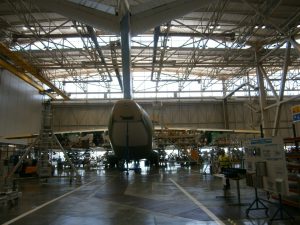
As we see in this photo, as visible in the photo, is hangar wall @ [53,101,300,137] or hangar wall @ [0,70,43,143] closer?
hangar wall @ [0,70,43,143]

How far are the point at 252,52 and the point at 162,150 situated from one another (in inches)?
492

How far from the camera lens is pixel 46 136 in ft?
49.5

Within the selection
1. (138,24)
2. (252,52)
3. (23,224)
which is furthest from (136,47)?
(23,224)

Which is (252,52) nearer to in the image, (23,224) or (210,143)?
(210,143)

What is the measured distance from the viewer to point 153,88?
137ft

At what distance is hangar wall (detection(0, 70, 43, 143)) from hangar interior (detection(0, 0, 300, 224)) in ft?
0.37

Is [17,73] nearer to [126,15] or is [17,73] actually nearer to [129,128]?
[129,128]

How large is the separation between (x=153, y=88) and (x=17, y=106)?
18.3 meters

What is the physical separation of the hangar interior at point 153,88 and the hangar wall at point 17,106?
0.37 ft

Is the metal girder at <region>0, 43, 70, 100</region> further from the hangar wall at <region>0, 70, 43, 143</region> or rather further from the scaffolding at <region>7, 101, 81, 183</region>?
the scaffolding at <region>7, 101, 81, 183</region>

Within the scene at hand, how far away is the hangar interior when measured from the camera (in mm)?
8641

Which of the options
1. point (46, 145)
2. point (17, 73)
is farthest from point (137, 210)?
point (17, 73)

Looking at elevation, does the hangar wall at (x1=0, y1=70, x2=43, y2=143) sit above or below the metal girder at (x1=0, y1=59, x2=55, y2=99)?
below

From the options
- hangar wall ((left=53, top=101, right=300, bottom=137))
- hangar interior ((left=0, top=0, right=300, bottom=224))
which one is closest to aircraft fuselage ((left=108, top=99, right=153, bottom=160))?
hangar interior ((left=0, top=0, right=300, bottom=224))
